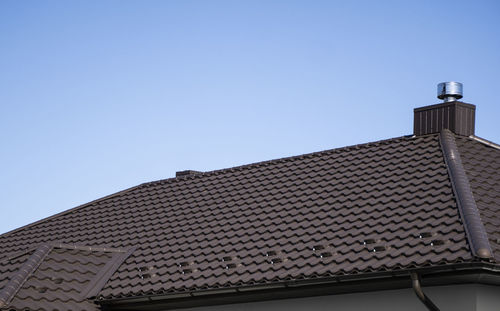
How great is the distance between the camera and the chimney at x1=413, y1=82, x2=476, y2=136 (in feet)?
47.1

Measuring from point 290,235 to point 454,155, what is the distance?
9.99ft

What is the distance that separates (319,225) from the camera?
12.4m

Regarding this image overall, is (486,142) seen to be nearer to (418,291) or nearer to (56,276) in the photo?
(418,291)

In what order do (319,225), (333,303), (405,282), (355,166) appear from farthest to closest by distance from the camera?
(355,166) → (319,225) → (333,303) → (405,282)

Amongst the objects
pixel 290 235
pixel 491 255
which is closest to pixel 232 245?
pixel 290 235

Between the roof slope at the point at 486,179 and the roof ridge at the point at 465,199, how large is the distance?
17 centimetres

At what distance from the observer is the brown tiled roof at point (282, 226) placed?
35.7 ft

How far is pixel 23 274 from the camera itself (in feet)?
40.6

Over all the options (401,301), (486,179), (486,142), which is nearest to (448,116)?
(486,142)

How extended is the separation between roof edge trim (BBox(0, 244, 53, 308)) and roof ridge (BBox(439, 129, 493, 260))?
6.61 metres

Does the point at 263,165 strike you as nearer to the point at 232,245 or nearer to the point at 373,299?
the point at 232,245

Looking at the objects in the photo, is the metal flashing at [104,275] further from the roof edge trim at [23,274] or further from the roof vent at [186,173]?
the roof vent at [186,173]

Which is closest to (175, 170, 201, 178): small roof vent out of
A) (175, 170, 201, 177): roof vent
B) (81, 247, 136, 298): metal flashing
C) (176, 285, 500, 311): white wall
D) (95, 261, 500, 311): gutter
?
(175, 170, 201, 177): roof vent

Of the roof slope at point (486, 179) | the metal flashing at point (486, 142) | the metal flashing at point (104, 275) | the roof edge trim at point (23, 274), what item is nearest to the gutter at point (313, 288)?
the metal flashing at point (104, 275)
